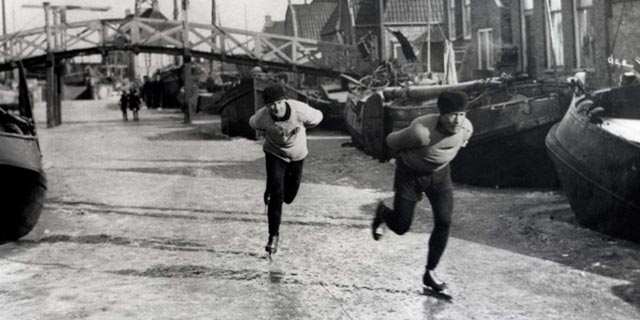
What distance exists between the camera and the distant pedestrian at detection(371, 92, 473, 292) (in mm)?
5727

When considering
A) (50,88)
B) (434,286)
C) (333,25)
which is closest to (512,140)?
(434,286)

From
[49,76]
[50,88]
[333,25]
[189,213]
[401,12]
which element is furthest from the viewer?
[333,25]

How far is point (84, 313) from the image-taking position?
5523mm

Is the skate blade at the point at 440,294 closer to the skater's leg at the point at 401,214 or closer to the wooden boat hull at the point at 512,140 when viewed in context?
the skater's leg at the point at 401,214

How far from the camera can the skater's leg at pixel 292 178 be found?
7.35 m

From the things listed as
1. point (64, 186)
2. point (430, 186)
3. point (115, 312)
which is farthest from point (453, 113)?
point (64, 186)

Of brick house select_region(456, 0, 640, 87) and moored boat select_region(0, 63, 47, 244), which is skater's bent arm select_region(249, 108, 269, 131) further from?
brick house select_region(456, 0, 640, 87)

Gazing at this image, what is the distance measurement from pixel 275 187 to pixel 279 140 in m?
0.44

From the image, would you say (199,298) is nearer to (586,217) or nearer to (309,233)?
(309,233)

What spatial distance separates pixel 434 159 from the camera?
229 inches

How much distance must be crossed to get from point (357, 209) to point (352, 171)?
4.19 metres

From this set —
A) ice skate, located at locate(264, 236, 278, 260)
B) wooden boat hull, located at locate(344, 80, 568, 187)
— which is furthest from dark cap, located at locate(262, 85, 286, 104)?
wooden boat hull, located at locate(344, 80, 568, 187)

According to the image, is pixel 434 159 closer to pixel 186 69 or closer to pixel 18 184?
pixel 18 184

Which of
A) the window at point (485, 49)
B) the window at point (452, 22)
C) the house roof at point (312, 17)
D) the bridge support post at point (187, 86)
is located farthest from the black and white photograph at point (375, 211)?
the house roof at point (312, 17)
